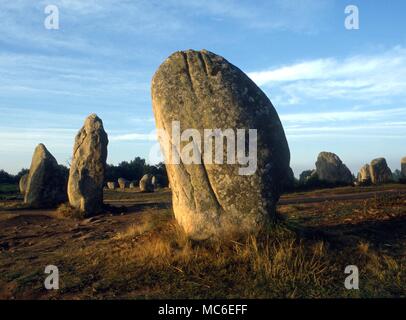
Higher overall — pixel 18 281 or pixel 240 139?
pixel 240 139

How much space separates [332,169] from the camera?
3008 cm

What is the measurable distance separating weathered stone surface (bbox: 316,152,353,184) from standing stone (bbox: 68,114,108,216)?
57.5ft

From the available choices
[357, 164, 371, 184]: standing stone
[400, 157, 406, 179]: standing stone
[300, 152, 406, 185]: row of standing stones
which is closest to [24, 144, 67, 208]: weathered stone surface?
[300, 152, 406, 185]: row of standing stones

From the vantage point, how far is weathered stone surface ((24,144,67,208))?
60.6 ft

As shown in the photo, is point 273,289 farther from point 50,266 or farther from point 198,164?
point 50,266

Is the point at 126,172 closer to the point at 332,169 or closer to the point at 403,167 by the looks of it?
the point at 332,169

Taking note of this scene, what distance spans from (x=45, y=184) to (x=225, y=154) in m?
12.5

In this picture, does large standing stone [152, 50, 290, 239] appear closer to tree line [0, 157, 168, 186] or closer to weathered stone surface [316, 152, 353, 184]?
weathered stone surface [316, 152, 353, 184]

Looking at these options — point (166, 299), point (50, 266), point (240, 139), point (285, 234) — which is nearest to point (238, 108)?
point (240, 139)

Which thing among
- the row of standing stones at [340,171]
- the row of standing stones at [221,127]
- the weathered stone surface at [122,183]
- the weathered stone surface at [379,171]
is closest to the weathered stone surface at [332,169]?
the row of standing stones at [340,171]

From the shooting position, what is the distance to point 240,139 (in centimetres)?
821

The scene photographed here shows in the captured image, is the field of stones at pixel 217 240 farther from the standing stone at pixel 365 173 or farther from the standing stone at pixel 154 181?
the standing stone at pixel 154 181

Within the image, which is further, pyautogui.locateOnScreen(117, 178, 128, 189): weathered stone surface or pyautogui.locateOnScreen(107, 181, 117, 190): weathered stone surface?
pyautogui.locateOnScreen(107, 181, 117, 190): weathered stone surface

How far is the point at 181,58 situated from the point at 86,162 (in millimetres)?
8282
